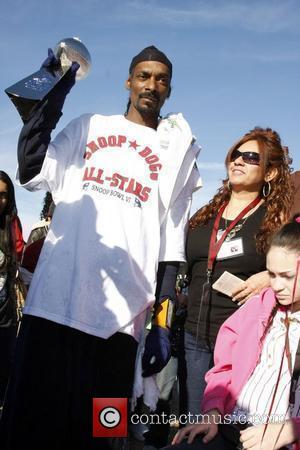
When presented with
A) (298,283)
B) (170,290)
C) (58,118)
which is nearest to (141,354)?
(170,290)

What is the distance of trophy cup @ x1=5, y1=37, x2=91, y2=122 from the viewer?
2.12 meters

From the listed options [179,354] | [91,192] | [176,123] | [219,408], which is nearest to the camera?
[219,408]

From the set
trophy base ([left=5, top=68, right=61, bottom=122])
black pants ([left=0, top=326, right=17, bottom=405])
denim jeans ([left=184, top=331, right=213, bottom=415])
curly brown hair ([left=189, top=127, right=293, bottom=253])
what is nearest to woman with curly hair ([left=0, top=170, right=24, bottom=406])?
black pants ([left=0, top=326, right=17, bottom=405])

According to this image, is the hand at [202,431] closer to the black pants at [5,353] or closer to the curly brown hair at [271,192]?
the curly brown hair at [271,192]

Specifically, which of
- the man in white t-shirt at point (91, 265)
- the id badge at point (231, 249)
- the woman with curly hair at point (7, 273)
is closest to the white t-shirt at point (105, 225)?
the man in white t-shirt at point (91, 265)

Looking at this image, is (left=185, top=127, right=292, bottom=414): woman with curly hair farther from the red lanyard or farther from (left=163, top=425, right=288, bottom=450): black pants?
(left=163, top=425, right=288, bottom=450): black pants

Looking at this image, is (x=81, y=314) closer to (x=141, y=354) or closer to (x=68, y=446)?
(x=141, y=354)

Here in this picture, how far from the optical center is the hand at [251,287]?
259cm

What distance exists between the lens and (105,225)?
2279 mm

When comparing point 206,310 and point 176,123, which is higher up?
point 176,123

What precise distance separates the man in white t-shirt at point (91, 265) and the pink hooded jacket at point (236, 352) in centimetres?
25

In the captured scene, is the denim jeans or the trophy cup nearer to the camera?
the trophy cup

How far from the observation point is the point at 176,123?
2627 mm

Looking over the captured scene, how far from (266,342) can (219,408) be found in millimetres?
350
